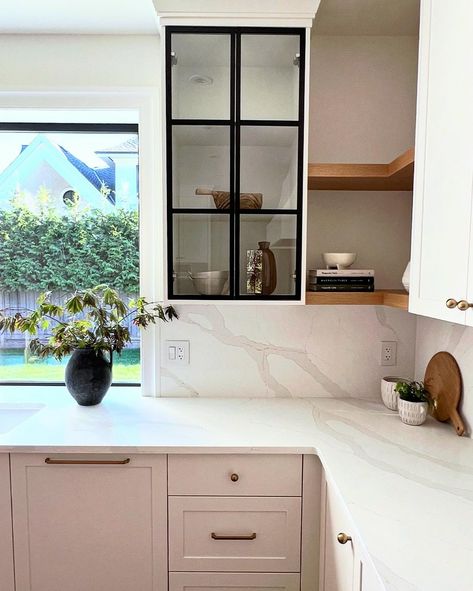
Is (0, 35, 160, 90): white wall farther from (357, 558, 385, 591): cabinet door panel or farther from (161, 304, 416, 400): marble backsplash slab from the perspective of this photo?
(357, 558, 385, 591): cabinet door panel

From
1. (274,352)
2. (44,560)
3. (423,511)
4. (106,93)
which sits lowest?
(44,560)

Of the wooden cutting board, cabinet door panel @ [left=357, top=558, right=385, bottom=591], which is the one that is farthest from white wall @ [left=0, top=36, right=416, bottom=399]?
cabinet door panel @ [left=357, top=558, right=385, bottom=591]

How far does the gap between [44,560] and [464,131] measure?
1.86m

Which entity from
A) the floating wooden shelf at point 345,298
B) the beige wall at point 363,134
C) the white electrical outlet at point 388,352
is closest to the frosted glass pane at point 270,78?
the beige wall at point 363,134

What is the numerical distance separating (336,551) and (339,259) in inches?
41.7

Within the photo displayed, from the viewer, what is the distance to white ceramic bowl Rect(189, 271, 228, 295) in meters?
1.67

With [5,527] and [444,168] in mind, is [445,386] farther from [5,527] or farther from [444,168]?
[5,527]

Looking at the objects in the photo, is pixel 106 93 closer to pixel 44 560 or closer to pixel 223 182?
pixel 223 182

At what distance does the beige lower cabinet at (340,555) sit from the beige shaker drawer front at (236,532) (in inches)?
4.4

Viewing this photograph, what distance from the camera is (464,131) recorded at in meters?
1.07

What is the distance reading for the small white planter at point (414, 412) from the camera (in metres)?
1.61

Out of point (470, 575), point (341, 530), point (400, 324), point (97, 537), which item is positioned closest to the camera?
point (470, 575)

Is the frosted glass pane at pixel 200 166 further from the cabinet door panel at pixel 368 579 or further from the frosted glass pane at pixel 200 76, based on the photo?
the cabinet door panel at pixel 368 579

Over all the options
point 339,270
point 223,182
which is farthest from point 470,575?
point 223,182
